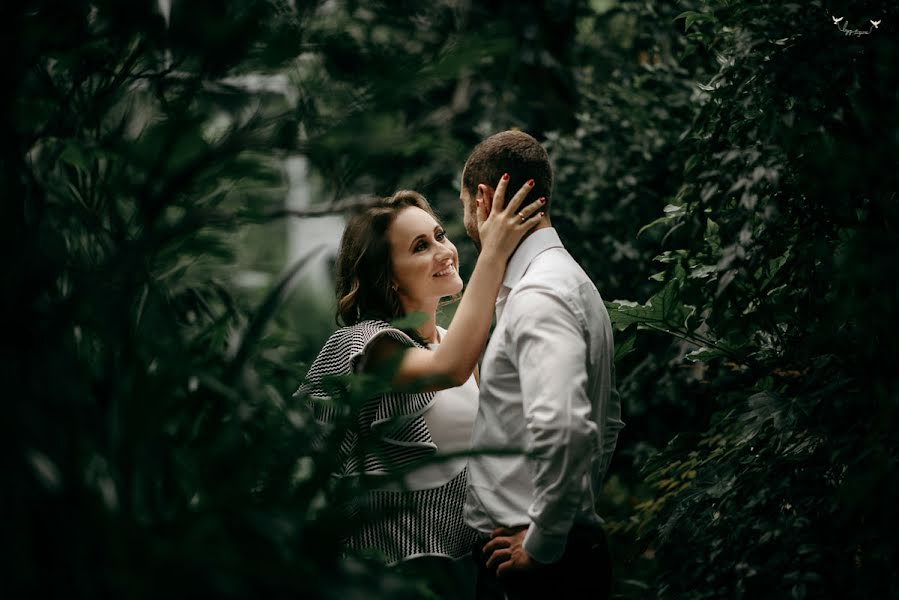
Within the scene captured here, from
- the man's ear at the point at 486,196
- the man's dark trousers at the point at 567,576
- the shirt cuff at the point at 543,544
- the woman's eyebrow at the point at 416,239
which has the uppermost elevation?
the man's ear at the point at 486,196

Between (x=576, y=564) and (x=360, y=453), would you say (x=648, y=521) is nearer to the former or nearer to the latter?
(x=576, y=564)

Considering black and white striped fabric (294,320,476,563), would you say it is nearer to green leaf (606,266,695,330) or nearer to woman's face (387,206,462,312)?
woman's face (387,206,462,312)

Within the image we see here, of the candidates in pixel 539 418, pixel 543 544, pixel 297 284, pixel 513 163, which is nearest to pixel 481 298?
pixel 513 163

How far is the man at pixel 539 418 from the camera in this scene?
229 centimetres

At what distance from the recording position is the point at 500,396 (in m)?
2.55

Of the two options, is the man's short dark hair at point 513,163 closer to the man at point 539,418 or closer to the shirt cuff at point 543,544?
the man at point 539,418

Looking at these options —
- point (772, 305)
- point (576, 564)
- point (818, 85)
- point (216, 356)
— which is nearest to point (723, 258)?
point (772, 305)

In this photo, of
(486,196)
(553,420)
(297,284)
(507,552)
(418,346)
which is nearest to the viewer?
(297,284)

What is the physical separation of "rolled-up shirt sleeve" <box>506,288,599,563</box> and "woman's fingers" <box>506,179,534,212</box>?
42 cm

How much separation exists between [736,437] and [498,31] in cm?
191

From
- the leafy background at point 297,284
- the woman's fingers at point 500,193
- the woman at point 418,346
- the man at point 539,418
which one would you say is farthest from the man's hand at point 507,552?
the woman's fingers at point 500,193

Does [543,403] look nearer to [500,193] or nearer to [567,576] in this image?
[567,576]

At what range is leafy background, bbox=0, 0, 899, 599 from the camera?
1.19 metres

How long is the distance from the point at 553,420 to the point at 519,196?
2.58 ft
